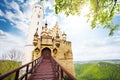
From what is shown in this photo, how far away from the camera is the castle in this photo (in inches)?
889

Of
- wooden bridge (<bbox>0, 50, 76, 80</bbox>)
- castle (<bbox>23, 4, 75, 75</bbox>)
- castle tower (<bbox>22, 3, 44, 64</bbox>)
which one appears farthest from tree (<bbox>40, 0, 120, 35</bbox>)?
castle tower (<bbox>22, 3, 44, 64</bbox>)

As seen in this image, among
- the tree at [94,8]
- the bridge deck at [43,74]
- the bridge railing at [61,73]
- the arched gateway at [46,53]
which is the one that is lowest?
the bridge deck at [43,74]

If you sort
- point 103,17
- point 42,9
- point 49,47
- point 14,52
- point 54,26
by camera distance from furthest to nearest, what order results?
point 14,52 < point 42,9 < point 54,26 < point 49,47 < point 103,17

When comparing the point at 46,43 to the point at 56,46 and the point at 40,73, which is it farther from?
the point at 40,73

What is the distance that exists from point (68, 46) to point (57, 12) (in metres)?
24.5

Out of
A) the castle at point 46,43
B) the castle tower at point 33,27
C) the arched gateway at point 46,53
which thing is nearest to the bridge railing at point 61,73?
the castle at point 46,43

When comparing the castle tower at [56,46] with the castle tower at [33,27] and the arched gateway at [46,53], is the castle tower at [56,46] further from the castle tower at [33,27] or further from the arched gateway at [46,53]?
the castle tower at [33,27]

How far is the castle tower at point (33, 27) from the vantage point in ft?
104

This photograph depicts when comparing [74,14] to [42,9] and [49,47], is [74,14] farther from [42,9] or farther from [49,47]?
[42,9]

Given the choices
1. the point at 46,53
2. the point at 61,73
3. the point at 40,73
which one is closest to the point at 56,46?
the point at 46,53

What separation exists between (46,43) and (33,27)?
561 inches

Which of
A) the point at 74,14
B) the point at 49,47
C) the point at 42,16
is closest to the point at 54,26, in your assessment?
the point at 42,16

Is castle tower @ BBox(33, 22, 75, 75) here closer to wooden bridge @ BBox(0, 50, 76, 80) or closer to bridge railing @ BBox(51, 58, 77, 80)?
wooden bridge @ BBox(0, 50, 76, 80)

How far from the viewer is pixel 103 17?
27.1 feet
